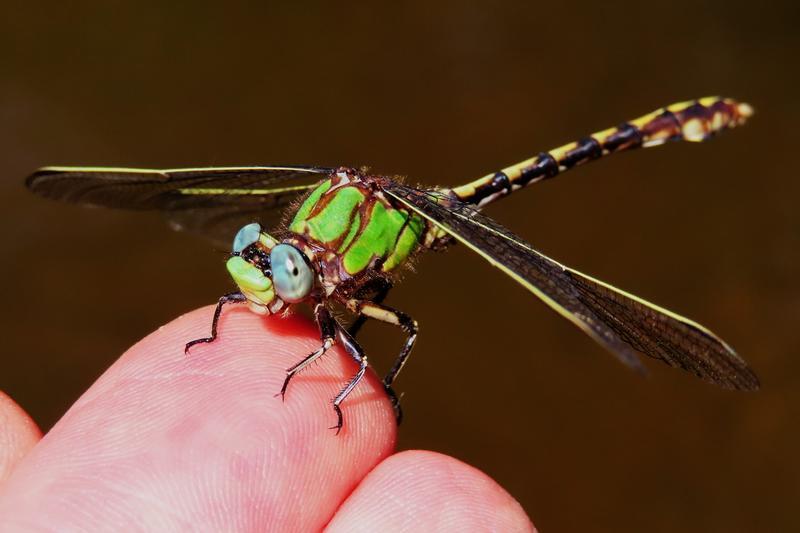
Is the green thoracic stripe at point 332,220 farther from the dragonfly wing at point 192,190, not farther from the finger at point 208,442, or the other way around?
the finger at point 208,442

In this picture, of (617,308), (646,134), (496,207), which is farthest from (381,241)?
(496,207)

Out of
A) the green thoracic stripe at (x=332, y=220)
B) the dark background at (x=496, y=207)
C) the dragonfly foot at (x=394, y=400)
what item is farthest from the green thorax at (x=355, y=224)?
the dark background at (x=496, y=207)

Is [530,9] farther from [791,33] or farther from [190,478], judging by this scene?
[190,478]

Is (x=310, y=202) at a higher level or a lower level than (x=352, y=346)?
higher

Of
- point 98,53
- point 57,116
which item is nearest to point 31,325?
point 57,116

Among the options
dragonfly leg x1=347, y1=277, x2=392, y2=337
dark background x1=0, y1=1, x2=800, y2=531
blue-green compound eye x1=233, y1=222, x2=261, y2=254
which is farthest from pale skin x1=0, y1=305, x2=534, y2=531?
dark background x1=0, y1=1, x2=800, y2=531

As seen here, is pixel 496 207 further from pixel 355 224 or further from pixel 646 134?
pixel 355 224
